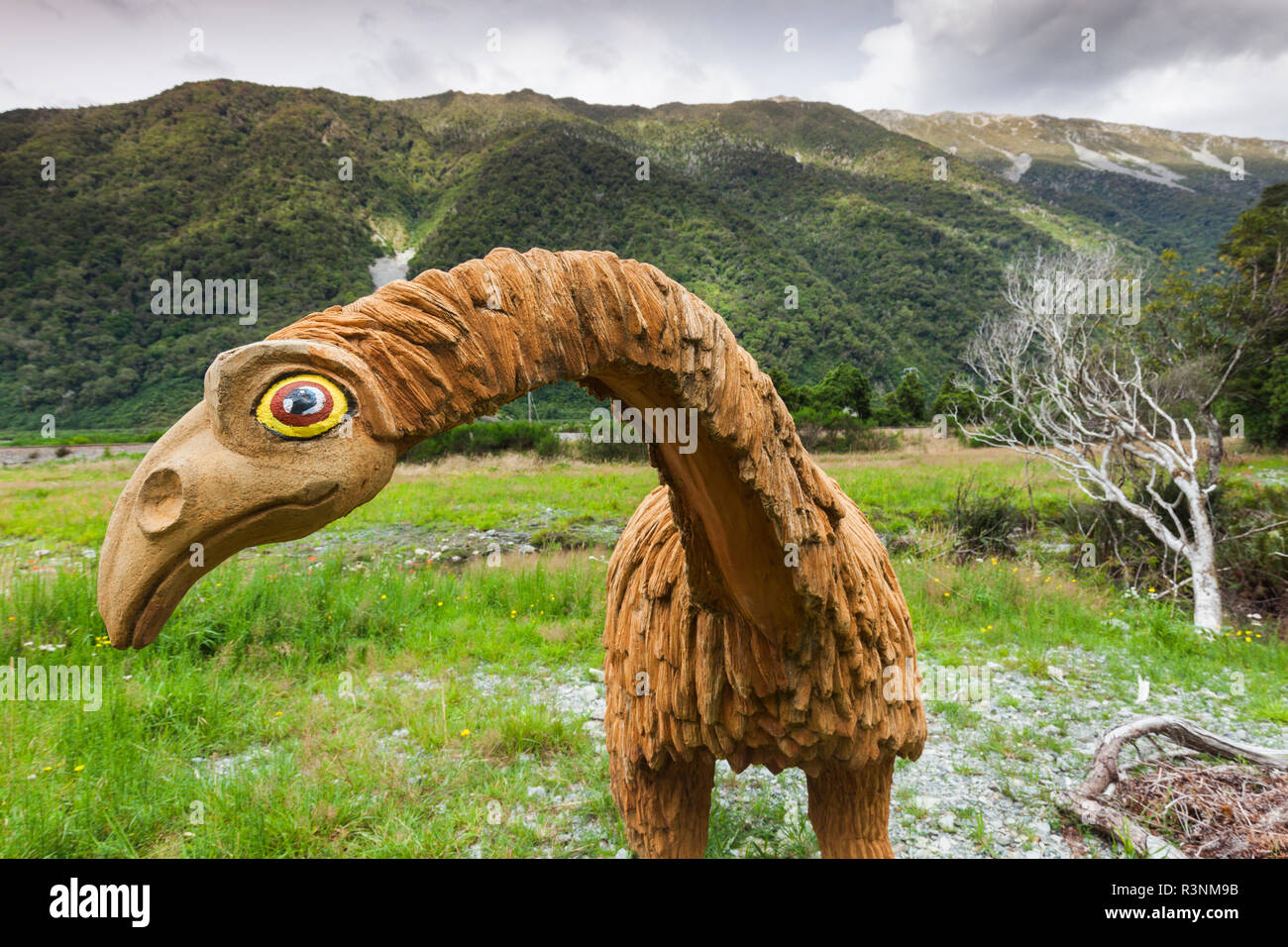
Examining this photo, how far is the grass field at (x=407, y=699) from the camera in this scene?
285cm

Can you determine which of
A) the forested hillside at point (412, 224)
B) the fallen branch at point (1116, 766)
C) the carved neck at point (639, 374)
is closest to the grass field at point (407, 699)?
the fallen branch at point (1116, 766)

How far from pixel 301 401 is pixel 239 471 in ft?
0.39

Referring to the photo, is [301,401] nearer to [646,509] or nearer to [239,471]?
[239,471]

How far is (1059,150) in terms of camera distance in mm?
84125

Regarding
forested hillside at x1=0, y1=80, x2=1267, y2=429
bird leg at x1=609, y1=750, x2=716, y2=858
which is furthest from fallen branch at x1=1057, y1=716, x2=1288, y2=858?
forested hillside at x1=0, y1=80, x2=1267, y2=429

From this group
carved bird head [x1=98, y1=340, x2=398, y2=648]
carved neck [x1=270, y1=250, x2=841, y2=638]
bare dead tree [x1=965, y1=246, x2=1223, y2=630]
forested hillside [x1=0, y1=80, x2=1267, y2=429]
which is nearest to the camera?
carved bird head [x1=98, y1=340, x2=398, y2=648]

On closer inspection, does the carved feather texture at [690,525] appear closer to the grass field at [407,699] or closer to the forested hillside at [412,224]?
the grass field at [407,699]

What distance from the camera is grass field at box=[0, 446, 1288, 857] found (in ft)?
9.36

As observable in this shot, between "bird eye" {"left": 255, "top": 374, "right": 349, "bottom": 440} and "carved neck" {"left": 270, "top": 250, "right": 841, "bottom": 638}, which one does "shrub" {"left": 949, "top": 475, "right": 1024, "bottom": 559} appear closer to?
"carved neck" {"left": 270, "top": 250, "right": 841, "bottom": 638}

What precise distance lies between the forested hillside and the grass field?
663 inches

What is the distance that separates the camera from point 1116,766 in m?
3.14

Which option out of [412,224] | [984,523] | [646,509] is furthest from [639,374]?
[412,224]
